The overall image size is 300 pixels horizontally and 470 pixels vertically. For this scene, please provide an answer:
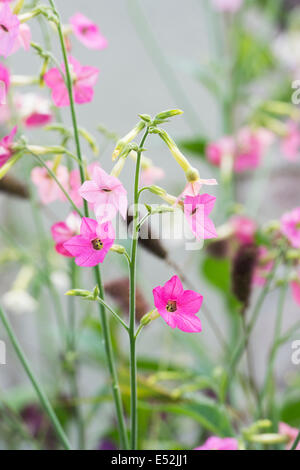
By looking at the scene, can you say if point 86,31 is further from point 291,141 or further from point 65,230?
point 291,141

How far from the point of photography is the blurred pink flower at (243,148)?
0.64 meters

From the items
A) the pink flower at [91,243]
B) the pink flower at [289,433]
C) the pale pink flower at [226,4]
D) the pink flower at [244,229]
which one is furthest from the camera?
the pale pink flower at [226,4]

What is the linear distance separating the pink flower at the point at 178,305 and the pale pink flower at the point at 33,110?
20cm

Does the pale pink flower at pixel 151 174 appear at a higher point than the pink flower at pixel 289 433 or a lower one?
higher

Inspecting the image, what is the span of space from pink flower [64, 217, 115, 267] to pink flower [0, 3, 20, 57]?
0.35ft

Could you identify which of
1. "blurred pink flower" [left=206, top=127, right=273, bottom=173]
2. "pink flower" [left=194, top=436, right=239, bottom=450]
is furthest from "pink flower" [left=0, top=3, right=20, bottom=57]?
"blurred pink flower" [left=206, top=127, right=273, bottom=173]

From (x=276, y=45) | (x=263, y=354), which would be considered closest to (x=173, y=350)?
(x=263, y=354)

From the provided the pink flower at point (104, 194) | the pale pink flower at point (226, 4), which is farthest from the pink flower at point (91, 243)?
the pale pink flower at point (226, 4)

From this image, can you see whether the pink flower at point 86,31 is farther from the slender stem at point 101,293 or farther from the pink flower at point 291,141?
the pink flower at point 291,141

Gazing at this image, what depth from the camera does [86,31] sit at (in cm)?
32

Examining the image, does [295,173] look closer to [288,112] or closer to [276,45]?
[276,45]

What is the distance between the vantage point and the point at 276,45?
923mm

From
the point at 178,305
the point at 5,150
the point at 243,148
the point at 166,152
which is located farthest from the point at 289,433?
the point at 166,152
